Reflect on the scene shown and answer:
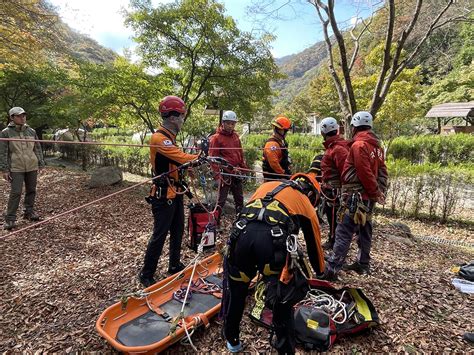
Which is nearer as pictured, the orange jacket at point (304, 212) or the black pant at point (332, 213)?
the orange jacket at point (304, 212)

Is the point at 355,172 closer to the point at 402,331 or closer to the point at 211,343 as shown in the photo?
the point at 402,331

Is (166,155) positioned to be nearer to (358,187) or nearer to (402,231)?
(358,187)

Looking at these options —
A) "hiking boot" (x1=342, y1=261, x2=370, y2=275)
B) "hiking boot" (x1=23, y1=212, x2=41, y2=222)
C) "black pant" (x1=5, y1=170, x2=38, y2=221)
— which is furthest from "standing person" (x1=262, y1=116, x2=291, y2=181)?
"hiking boot" (x1=23, y1=212, x2=41, y2=222)

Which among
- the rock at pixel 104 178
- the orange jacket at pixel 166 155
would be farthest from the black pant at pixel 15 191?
the orange jacket at pixel 166 155

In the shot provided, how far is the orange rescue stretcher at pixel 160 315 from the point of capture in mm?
2625

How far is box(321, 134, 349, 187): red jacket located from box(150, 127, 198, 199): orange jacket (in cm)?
192

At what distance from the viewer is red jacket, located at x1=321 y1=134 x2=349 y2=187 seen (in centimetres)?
409

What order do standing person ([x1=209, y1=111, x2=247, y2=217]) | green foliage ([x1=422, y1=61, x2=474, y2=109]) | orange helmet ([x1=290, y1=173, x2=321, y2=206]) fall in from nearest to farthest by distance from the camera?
orange helmet ([x1=290, y1=173, x2=321, y2=206]) < standing person ([x1=209, y1=111, x2=247, y2=217]) < green foliage ([x1=422, y1=61, x2=474, y2=109])

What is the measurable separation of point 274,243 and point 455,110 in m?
25.3

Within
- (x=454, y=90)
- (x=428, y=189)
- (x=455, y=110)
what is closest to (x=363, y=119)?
(x=428, y=189)

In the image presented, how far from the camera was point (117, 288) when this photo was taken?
3699mm

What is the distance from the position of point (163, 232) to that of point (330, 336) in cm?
204

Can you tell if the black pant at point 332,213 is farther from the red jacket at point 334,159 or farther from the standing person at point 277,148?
the standing person at point 277,148

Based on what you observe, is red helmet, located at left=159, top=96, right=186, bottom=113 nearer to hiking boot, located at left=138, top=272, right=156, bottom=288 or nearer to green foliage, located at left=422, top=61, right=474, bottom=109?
hiking boot, located at left=138, top=272, right=156, bottom=288
